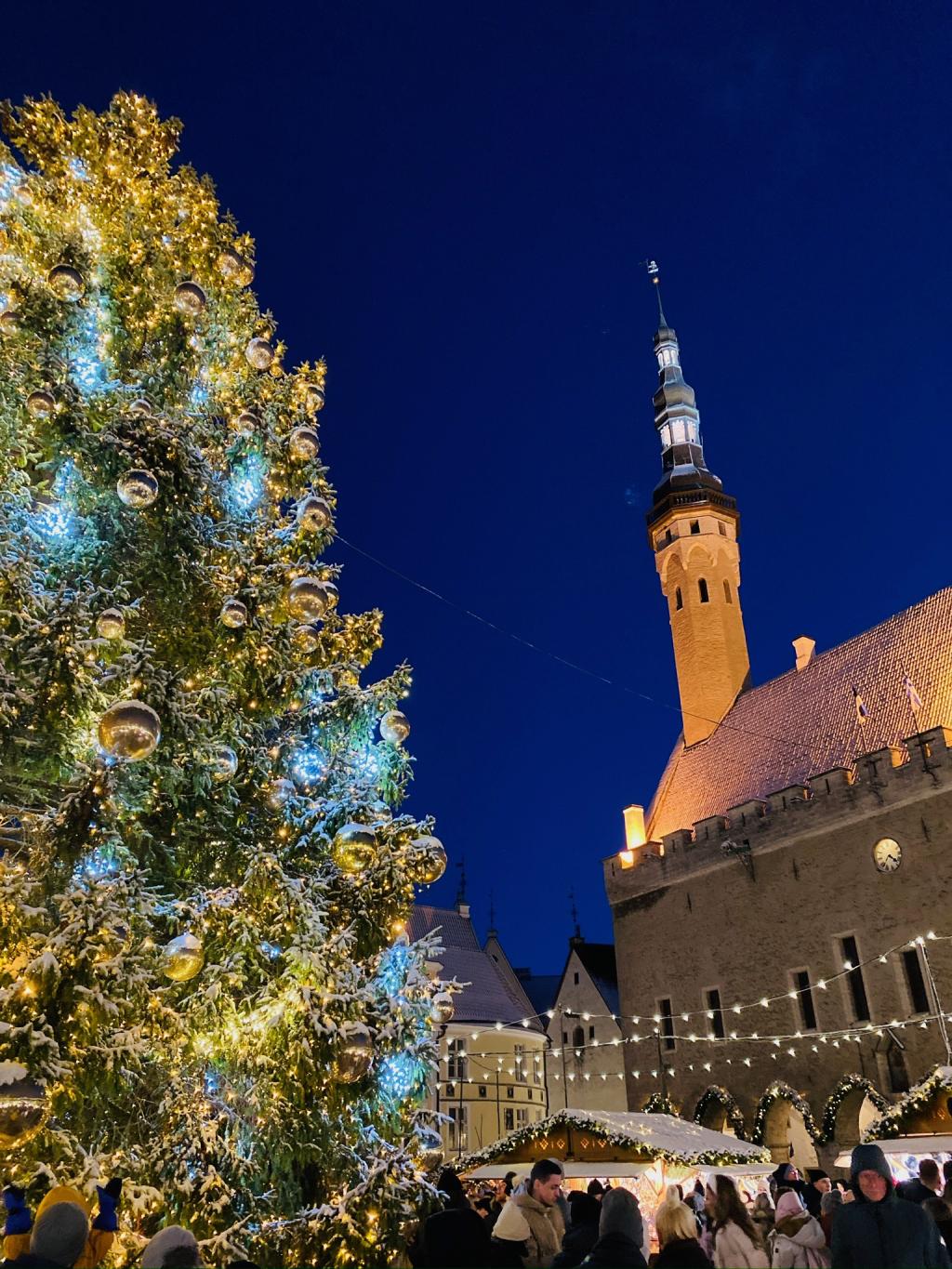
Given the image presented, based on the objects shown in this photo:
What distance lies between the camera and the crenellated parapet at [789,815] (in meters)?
21.0

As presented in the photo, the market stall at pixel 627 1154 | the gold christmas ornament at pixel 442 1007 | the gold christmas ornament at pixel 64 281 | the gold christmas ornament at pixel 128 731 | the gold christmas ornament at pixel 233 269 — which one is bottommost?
the market stall at pixel 627 1154

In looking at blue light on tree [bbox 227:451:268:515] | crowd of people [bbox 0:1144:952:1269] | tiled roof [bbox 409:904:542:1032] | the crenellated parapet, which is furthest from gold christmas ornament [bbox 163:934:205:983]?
tiled roof [bbox 409:904:542:1032]

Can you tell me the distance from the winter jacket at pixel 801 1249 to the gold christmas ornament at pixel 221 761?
542cm

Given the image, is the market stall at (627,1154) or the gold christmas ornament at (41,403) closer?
the gold christmas ornament at (41,403)

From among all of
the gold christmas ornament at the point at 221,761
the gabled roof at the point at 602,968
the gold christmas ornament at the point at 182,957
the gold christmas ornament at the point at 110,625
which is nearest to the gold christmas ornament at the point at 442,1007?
the gold christmas ornament at the point at 182,957

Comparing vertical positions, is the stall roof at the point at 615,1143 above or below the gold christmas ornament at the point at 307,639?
below

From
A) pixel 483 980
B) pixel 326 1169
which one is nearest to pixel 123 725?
pixel 326 1169

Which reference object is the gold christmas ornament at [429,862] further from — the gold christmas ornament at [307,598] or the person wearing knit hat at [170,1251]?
the person wearing knit hat at [170,1251]

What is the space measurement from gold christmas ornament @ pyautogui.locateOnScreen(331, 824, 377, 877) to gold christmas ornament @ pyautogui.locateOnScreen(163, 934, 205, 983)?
4.36 ft

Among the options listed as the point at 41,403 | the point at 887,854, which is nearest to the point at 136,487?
the point at 41,403

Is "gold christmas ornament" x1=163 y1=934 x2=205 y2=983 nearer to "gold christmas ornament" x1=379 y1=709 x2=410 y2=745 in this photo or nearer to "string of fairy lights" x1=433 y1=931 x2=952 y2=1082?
"gold christmas ornament" x1=379 y1=709 x2=410 y2=745

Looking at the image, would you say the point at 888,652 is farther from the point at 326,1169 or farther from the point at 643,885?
the point at 326,1169

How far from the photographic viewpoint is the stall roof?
547 inches

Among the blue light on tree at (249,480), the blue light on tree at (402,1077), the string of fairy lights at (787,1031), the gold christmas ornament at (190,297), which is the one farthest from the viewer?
the string of fairy lights at (787,1031)
